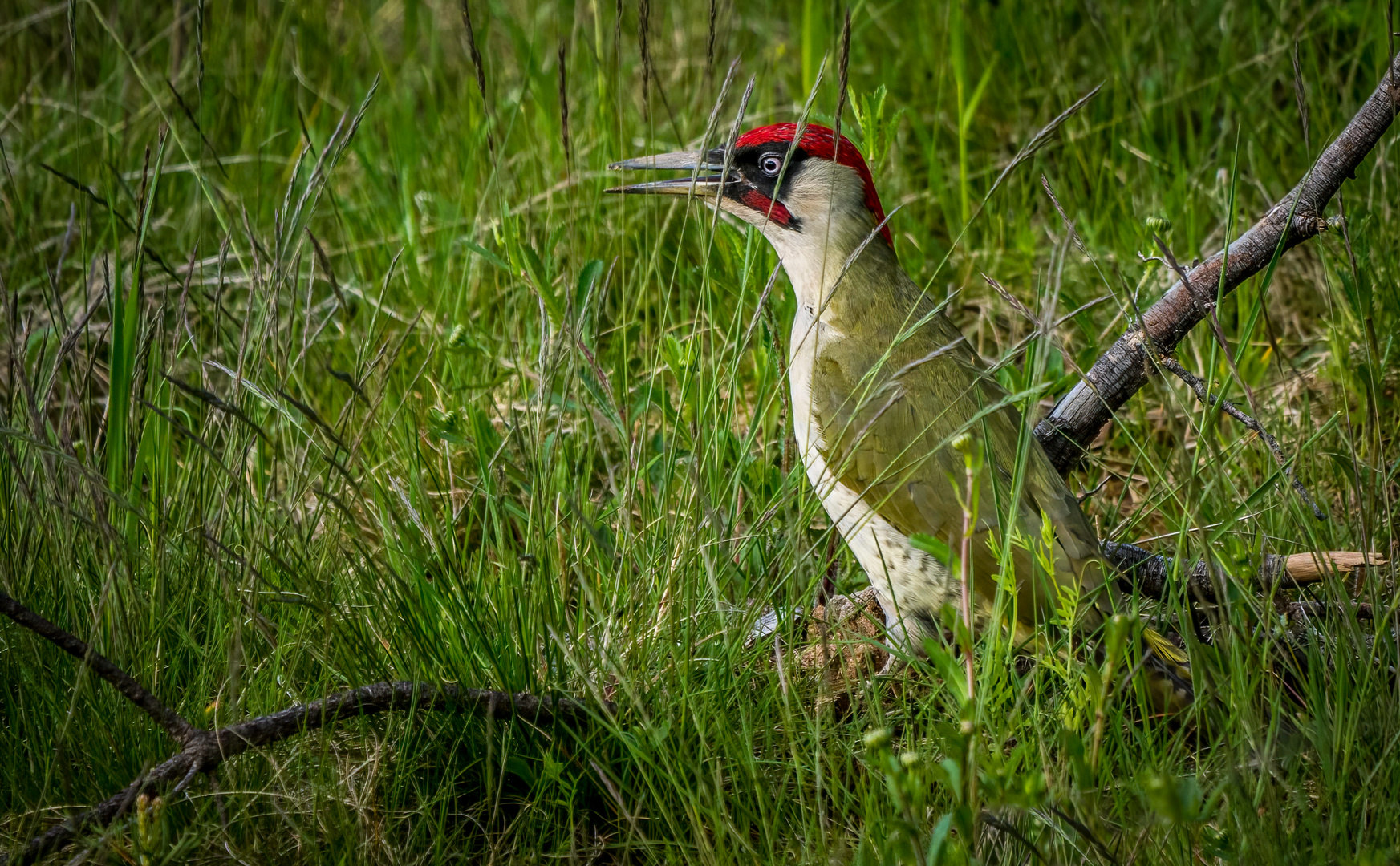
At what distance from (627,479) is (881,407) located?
1.65 feet

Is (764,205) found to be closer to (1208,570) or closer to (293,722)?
(1208,570)

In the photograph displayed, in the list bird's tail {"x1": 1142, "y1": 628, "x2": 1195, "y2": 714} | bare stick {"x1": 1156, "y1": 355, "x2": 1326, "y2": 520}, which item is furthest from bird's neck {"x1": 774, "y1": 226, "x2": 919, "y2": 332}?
bird's tail {"x1": 1142, "y1": 628, "x2": 1195, "y2": 714}

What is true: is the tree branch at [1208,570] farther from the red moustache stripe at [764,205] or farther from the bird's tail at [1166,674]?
the red moustache stripe at [764,205]

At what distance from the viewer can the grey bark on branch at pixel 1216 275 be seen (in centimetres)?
226

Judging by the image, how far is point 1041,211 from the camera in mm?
3729

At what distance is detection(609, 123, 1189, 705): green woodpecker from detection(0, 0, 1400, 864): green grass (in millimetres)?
115

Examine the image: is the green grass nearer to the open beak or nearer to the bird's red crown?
the open beak

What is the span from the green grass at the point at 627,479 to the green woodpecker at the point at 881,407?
0.11m

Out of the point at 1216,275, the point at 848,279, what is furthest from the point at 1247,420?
the point at 848,279

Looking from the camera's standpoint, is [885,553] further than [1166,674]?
Yes

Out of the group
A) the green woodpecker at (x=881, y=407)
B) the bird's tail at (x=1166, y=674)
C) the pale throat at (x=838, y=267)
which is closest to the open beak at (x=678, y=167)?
Answer: the green woodpecker at (x=881, y=407)

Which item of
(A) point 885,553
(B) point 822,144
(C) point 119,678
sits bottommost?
(A) point 885,553

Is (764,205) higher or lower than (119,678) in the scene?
higher

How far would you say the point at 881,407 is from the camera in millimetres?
2273
